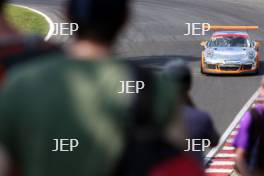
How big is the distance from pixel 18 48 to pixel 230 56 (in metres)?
23.3

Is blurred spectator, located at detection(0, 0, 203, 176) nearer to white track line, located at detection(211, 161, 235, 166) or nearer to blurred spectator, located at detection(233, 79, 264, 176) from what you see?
blurred spectator, located at detection(233, 79, 264, 176)

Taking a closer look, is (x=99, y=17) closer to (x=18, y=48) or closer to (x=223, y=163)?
(x=18, y=48)

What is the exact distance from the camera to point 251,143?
6.17 m

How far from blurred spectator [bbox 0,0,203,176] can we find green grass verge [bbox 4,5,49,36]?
2880 centimetres

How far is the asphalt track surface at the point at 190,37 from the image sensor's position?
21.6 m

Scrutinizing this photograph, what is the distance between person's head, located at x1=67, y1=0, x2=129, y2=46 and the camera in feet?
9.21

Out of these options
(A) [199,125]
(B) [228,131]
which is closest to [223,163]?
(B) [228,131]

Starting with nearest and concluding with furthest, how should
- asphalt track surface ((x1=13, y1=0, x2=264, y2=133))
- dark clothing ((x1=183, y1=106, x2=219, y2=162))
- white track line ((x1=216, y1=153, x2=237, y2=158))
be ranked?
dark clothing ((x1=183, y1=106, x2=219, y2=162)) < white track line ((x1=216, y1=153, x2=237, y2=158)) < asphalt track surface ((x1=13, y1=0, x2=264, y2=133))

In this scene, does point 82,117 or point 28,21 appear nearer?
point 82,117

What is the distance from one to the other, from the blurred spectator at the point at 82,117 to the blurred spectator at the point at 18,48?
3.4 inches

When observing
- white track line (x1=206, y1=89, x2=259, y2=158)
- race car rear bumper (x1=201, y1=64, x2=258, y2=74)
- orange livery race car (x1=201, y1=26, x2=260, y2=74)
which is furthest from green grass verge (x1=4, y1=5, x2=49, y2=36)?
white track line (x1=206, y1=89, x2=259, y2=158)

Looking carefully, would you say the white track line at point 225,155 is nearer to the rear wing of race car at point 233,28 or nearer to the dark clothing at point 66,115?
the dark clothing at point 66,115

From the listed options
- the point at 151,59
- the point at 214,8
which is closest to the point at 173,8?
the point at 214,8

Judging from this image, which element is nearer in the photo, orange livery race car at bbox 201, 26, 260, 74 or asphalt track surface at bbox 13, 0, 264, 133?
asphalt track surface at bbox 13, 0, 264, 133
